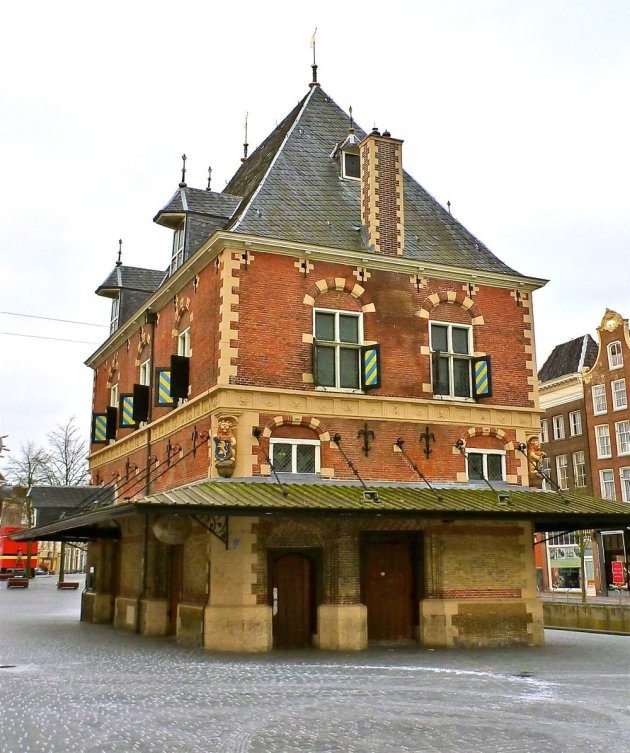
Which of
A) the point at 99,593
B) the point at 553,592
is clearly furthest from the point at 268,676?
the point at 553,592

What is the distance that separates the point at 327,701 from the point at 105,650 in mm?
8510

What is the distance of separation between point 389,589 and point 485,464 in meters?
4.14

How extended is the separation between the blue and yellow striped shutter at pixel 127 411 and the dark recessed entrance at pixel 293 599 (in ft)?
26.1

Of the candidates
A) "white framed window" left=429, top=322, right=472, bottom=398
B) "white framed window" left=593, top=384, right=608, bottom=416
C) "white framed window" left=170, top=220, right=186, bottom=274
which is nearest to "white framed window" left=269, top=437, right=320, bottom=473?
"white framed window" left=429, top=322, right=472, bottom=398

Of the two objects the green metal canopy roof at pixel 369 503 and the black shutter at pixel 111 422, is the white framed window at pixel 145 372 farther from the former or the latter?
the green metal canopy roof at pixel 369 503

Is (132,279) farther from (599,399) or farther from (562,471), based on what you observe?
(562,471)

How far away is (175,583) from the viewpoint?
22250 mm

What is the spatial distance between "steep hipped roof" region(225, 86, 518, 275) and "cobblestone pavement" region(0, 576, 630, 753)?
1013 centimetres

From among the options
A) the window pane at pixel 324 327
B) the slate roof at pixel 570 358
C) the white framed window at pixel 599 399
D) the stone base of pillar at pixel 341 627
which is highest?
the slate roof at pixel 570 358

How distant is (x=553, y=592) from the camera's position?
48938mm

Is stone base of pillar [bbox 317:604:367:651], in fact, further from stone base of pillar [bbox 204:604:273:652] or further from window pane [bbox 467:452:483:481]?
window pane [bbox 467:452:483:481]

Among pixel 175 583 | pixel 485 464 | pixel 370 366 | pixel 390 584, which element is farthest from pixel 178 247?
pixel 390 584

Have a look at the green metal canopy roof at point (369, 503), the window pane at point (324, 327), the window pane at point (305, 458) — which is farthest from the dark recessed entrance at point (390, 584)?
the window pane at point (324, 327)

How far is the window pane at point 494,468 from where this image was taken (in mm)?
21719
